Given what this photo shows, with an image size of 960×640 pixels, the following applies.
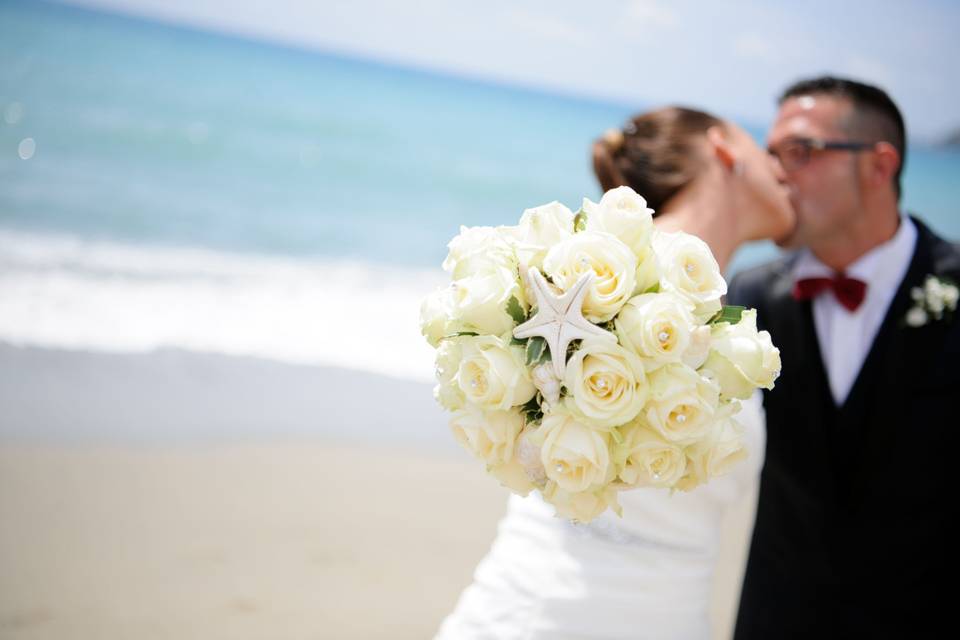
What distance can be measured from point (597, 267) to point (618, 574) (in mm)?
1130

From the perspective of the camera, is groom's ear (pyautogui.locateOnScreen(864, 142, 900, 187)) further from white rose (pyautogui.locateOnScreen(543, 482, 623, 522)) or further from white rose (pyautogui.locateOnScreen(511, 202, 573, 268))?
white rose (pyautogui.locateOnScreen(543, 482, 623, 522))

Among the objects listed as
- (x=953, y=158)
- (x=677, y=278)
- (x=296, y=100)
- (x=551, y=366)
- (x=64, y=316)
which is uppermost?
(x=953, y=158)

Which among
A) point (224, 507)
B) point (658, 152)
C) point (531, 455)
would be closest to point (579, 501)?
point (531, 455)

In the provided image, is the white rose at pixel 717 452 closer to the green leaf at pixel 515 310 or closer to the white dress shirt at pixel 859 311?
the green leaf at pixel 515 310

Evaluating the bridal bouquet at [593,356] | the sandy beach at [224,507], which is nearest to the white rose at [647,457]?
the bridal bouquet at [593,356]

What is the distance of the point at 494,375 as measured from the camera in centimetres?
132

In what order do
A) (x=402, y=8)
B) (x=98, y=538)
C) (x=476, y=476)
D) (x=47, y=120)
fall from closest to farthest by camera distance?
1. (x=98, y=538)
2. (x=476, y=476)
3. (x=47, y=120)
4. (x=402, y=8)

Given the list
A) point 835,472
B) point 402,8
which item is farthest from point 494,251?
point 402,8

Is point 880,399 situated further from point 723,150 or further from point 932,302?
point 723,150

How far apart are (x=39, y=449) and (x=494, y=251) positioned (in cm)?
430

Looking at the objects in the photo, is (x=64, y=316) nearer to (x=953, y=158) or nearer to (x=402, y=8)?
(x=402, y=8)

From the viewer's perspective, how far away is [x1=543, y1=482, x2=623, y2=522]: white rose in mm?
1398

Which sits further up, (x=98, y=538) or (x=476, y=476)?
(x=476, y=476)

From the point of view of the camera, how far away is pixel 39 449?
4.72 m
